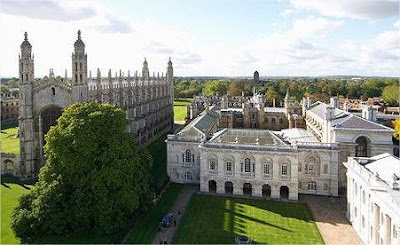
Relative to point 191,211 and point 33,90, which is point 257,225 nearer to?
point 191,211

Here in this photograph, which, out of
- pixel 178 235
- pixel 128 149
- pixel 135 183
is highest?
pixel 128 149

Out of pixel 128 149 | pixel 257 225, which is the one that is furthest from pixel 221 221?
pixel 128 149

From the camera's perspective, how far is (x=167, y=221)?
32.9 metres

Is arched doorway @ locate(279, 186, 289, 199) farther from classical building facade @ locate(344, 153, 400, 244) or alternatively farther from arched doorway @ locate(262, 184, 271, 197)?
classical building facade @ locate(344, 153, 400, 244)

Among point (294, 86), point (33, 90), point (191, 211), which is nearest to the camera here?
point (191, 211)

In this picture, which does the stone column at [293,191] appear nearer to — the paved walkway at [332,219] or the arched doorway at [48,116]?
the paved walkway at [332,219]

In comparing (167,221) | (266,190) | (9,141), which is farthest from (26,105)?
(266,190)

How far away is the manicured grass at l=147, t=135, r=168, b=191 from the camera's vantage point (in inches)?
1684

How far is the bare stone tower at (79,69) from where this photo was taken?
4575cm

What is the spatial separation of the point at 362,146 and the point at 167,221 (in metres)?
23.1

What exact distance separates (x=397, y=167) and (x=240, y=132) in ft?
61.4

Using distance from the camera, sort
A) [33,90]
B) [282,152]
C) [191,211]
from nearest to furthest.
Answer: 1. [191,211]
2. [282,152]
3. [33,90]

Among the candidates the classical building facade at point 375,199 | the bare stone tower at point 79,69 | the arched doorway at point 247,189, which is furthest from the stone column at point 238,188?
the bare stone tower at point 79,69

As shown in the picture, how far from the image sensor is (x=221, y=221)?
1330 inches
